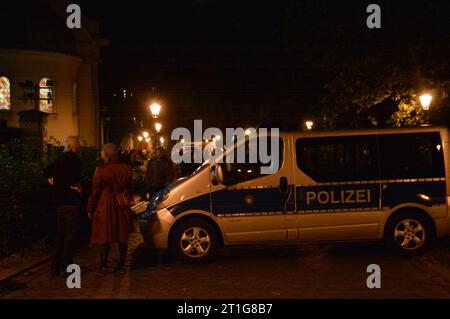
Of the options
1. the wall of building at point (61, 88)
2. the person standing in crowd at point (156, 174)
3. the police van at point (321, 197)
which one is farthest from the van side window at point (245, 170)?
the wall of building at point (61, 88)

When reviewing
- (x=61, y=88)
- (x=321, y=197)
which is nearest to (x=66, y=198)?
(x=321, y=197)

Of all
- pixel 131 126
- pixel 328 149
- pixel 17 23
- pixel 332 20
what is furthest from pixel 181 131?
pixel 328 149

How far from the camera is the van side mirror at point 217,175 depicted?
9836 millimetres

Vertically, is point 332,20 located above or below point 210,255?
above

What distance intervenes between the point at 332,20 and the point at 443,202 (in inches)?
331

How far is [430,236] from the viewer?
33.1ft

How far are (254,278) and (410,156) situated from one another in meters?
3.41

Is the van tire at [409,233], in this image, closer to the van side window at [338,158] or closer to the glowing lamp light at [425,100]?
the van side window at [338,158]

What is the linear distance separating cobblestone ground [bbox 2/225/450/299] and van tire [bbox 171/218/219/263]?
7.2 inches

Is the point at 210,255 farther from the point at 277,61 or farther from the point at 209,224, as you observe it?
the point at 277,61

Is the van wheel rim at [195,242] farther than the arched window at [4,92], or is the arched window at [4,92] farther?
the arched window at [4,92]

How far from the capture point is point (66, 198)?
872 centimetres

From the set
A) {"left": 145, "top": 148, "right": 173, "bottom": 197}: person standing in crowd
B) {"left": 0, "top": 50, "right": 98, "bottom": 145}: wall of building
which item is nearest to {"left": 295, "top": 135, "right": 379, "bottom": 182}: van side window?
{"left": 145, "top": 148, "right": 173, "bottom": 197}: person standing in crowd

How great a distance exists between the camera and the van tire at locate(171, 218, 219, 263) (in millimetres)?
9805
